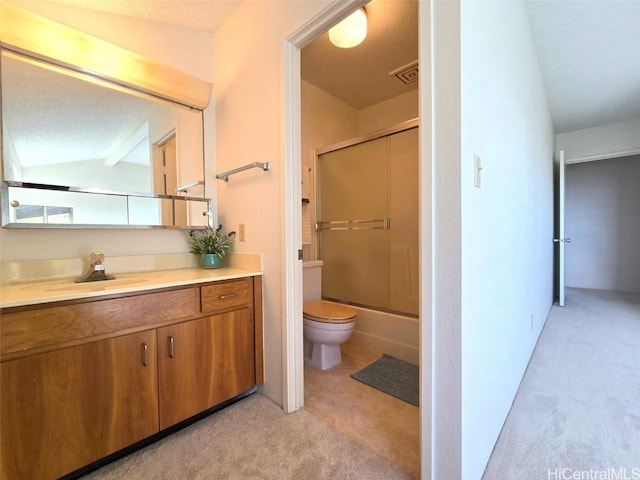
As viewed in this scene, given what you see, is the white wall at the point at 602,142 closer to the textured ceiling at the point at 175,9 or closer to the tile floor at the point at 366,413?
the tile floor at the point at 366,413

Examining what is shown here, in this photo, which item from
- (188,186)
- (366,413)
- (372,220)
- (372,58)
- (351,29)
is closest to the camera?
(366,413)

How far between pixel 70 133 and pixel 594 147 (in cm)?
585

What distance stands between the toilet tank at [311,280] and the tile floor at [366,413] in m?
0.64

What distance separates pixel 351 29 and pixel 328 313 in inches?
76.5

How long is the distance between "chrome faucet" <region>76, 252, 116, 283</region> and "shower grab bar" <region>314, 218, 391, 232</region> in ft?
6.27

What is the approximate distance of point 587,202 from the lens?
14.9 ft

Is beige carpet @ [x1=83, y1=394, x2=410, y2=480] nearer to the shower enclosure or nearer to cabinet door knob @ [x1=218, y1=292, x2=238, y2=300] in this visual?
cabinet door knob @ [x1=218, y1=292, x2=238, y2=300]

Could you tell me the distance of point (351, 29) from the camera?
5.78 feet

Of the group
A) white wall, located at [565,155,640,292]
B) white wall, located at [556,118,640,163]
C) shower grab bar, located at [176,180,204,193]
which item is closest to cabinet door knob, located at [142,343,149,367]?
shower grab bar, located at [176,180,204,193]

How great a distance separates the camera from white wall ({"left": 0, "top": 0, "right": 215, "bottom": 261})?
1.34 m

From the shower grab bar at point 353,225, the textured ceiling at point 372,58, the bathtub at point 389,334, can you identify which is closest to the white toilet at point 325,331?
the bathtub at point 389,334

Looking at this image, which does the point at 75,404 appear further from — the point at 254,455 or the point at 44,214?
the point at 44,214

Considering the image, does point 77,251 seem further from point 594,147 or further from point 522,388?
point 594,147

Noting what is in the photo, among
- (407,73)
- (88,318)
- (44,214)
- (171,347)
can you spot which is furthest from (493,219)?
(44,214)
